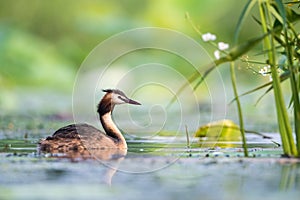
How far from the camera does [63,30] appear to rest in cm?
1630

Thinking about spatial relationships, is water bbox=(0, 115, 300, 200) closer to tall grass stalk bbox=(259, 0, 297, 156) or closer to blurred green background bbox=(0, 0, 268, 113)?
tall grass stalk bbox=(259, 0, 297, 156)

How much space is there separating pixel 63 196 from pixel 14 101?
33.0 ft

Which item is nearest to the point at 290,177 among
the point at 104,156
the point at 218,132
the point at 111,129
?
the point at 104,156

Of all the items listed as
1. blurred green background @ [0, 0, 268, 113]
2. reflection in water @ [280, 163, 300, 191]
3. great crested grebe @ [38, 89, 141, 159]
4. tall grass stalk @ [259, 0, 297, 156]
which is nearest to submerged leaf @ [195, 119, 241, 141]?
great crested grebe @ [38, 89, 141, 159]

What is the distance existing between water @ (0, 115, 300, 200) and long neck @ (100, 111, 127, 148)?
357 millimetres

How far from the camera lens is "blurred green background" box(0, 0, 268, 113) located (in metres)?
15.2

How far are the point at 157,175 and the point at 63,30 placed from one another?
34.4 ft

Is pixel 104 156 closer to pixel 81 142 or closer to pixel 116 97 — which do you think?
pixel 81 142

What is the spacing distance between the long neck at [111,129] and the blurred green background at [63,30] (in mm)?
5869

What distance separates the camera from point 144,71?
48.2 feet

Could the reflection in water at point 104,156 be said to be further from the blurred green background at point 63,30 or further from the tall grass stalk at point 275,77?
the blurred green background at point 63,30

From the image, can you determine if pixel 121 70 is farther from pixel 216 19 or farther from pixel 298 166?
pixel 298 166

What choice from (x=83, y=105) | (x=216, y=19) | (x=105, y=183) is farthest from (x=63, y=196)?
(x=216, y=19)

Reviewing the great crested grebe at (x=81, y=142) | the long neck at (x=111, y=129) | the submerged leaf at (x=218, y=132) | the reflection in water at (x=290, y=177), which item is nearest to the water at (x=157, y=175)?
the reflection in water at (x=290, y=177)
